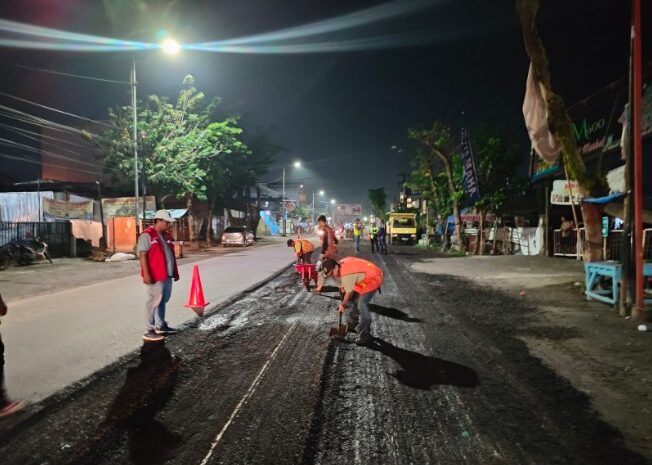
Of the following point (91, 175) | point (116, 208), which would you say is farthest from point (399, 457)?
point (91, 175)

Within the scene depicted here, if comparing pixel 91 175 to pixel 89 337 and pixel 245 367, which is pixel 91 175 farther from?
pixel 245 367

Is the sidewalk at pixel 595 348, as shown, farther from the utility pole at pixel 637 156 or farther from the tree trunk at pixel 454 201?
the tree trunk at pixel 454 201

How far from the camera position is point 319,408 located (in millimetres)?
3758

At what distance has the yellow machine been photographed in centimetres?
3344

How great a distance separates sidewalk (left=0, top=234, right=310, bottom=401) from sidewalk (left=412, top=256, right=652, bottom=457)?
5.26m

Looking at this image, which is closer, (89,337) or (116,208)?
(89,337)

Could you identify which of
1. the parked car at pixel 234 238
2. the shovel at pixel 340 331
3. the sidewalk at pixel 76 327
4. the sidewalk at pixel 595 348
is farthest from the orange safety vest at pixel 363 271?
the parked car at pixel 234 238

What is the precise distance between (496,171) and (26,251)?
21.0m

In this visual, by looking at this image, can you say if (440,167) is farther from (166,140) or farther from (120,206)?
(120,206)

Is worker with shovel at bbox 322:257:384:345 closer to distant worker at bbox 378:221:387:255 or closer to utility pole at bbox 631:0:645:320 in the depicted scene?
utility pole at bbox 631:0:645:320

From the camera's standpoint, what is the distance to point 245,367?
482cm

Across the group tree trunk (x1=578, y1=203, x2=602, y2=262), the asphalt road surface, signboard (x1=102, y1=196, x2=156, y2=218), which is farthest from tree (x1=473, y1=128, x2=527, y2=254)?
signboard (x1=102, y1=196, x2=156, y2=218)

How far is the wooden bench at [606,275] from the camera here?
292 inches

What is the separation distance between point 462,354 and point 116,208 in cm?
2265
